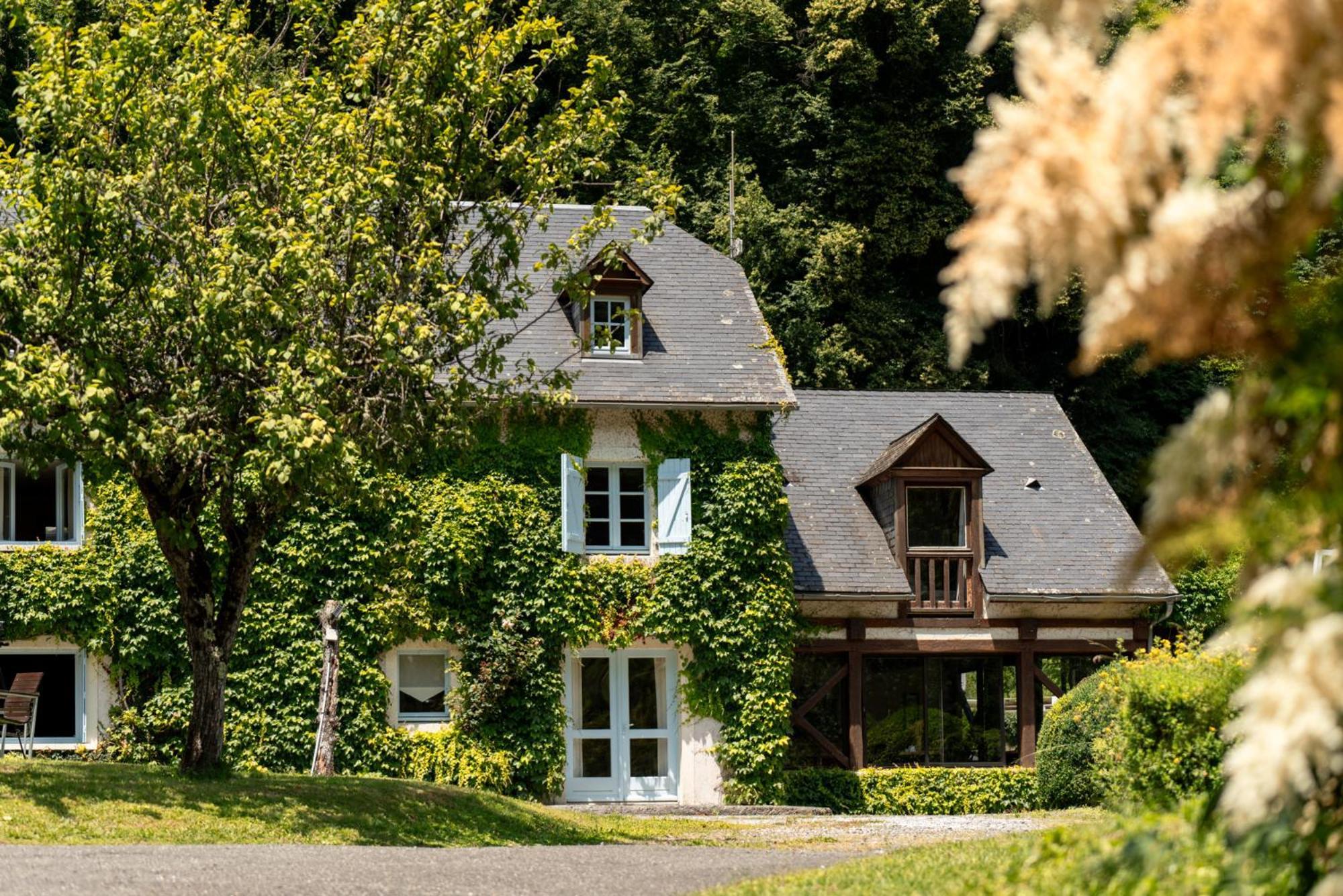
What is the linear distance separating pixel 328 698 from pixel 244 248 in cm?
722

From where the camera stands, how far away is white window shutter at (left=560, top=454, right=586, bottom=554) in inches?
905

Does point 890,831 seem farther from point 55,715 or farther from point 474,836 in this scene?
point 55,715

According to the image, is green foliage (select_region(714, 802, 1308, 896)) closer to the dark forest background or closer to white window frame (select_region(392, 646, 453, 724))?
white window frame (select_region(392, 646, 453, 724))

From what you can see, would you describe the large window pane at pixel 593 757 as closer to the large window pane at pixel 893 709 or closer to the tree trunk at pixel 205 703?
the large window pane at pixel 893 709

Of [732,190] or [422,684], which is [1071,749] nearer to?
[422,684]

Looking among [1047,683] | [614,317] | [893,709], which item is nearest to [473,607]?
[614,317]

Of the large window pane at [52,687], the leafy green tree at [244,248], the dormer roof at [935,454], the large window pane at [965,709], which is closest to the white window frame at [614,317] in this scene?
the dormer roof at [935,454]

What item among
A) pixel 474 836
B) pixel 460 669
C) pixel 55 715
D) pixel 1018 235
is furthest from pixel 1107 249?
pixel 55 715

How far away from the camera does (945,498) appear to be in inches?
1062

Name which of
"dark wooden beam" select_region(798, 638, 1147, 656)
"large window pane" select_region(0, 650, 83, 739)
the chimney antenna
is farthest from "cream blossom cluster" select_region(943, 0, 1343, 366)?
the chimney antenna

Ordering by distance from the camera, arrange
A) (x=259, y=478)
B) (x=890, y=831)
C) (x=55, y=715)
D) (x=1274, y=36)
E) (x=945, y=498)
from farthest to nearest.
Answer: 1. (x=945, y=498)
2. (x=55, y=715)
3. (x=890, y=831)
4. (x=259, y=478)
5. (x=1274, y=36)

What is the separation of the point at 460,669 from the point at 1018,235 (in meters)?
19.0

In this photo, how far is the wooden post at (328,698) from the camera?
20938 millimetres

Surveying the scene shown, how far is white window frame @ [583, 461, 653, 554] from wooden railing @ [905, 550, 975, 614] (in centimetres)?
432
